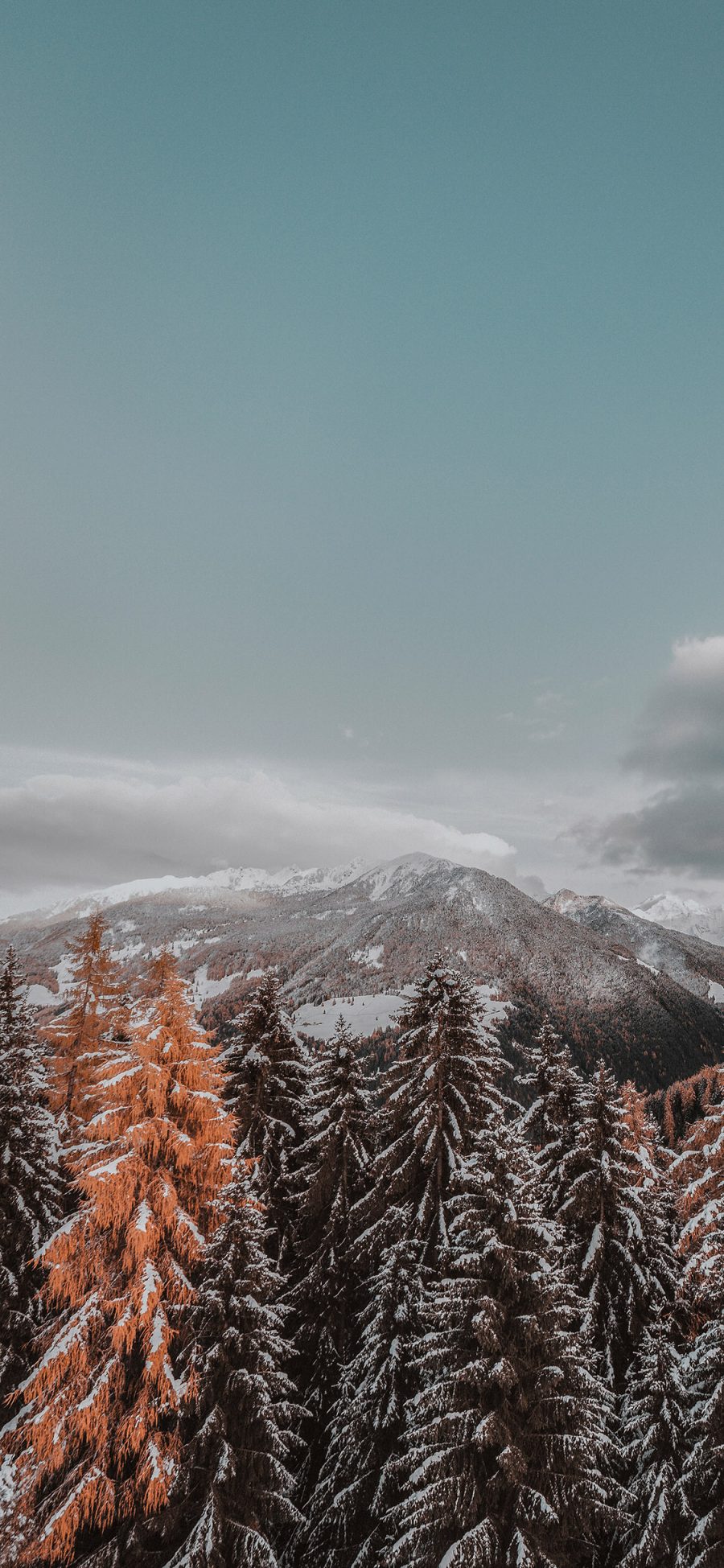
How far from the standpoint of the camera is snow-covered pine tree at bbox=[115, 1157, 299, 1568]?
11.4m

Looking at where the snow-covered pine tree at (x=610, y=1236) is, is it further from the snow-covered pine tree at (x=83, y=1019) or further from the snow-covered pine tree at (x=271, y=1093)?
the snow-covered pine tree at (x=83, y=1019)

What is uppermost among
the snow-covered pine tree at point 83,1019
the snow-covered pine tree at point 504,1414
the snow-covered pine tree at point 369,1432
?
the snow-covered pine tree at point 83,1019

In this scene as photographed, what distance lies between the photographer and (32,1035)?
22266 mm

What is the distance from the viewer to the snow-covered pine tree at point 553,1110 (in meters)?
21.5

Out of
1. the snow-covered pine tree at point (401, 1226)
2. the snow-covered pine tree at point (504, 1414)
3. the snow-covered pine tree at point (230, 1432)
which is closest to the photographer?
the snow-covered pine tree at point (504, 1414)

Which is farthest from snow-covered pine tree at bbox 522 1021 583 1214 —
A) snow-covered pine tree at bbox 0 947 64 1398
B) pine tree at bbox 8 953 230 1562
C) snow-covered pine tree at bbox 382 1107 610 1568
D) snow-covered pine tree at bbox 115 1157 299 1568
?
snow-covered pine tree at bbox 0 947 64 1398

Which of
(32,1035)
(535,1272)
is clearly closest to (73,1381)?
(535,1272)

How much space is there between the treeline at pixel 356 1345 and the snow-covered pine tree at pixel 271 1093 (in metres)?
2.04

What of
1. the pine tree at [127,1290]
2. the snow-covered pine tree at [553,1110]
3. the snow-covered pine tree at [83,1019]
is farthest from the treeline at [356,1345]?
the snow-covered pine tree at [83,1019]

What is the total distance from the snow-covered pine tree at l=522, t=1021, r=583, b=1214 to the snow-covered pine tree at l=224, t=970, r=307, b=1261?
26.0 ft

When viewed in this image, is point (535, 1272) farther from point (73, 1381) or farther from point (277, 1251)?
point (277, 1251)

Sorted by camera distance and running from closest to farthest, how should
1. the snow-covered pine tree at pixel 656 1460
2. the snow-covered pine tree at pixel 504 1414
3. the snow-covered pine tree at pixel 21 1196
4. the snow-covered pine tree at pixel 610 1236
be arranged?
the snow-covered pine tree at pixel 504 1414 < the snow-covered pine tree at pixel 656 1460 < the snow-covered pine tree at pixel 21 1196 < the snow-covered pine tree at pixel 610 1236

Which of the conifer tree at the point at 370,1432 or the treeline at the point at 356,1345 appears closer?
the treeline at the point at 356,1345

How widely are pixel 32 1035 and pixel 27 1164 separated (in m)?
5.48
